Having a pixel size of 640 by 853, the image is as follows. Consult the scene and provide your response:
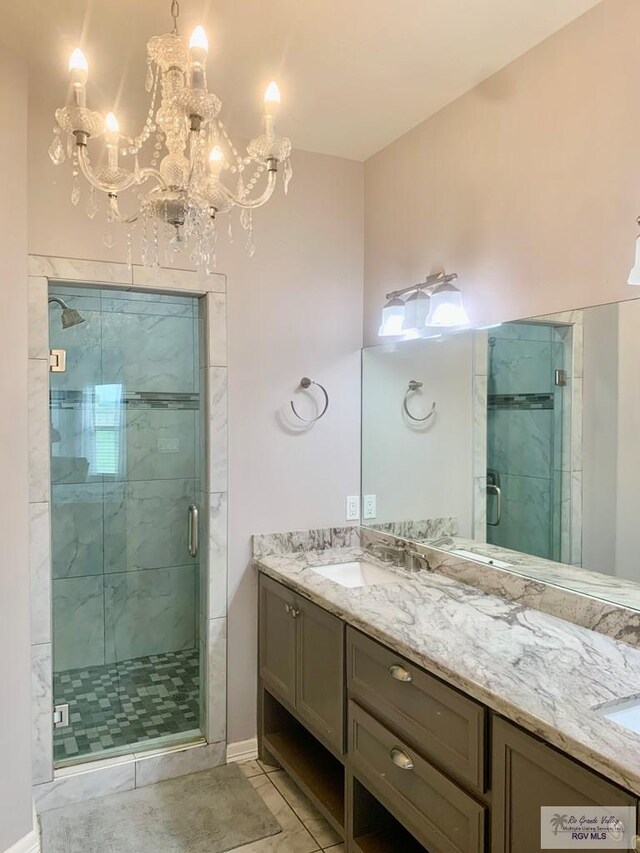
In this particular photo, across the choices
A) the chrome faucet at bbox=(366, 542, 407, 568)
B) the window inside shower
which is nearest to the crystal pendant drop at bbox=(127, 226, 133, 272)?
the window inside shower

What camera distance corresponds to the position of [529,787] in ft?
4.42

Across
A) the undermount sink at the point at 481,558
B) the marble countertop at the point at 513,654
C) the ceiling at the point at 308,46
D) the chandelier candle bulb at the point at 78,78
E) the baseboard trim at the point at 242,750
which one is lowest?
the baseboard trim at the point at 242,750

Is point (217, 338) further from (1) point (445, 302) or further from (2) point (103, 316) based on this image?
(1) point (445, 302)

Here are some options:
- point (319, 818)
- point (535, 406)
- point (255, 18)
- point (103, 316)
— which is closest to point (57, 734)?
point (319, 818)

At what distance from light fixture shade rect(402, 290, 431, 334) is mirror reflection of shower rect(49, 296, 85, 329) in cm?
148

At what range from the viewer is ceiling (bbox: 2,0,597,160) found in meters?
1.92

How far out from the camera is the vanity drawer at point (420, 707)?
1.50 m

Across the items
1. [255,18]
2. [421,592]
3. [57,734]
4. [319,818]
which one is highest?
[255,18]

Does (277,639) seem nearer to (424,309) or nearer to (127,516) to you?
(127,516)

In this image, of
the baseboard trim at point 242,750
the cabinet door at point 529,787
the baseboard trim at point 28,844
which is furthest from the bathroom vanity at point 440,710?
the baseboard trim at point 28,844

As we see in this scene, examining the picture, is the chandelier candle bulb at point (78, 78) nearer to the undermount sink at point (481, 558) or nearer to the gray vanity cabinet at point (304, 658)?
the gray vanity cabinet at point (304, 658)

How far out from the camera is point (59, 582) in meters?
3.09

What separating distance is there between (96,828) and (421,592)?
1528 millimetres

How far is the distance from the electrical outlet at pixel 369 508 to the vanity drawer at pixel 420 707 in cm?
104
